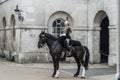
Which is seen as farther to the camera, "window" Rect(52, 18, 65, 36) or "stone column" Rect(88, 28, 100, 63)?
"window" Rect(52, 18, 65, 36)

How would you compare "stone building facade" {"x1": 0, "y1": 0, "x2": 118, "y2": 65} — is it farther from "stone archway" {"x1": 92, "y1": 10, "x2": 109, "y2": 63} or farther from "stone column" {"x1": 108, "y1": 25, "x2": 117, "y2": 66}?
"stone column" {"x1": 108, "y1": 25, "x2": 117, "y2": 66}

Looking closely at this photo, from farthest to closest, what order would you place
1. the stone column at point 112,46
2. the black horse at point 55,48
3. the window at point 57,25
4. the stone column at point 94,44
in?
the window at point 57,25 → the stone column at point 94,44 → the stone column at point 112,46 → the black horse at point 55,48

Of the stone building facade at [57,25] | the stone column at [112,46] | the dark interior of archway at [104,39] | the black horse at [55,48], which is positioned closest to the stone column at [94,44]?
the stone building facade at [57,25]

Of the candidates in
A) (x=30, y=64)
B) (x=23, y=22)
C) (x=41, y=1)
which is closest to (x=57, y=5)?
(x=41, y=1)

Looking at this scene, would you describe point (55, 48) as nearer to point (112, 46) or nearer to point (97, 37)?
point (112, 46)

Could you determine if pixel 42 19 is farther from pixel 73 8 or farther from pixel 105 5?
pixel 105 5

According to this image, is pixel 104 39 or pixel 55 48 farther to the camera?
pixel 104 39

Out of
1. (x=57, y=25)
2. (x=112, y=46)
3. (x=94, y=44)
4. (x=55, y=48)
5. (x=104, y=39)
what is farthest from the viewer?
(x=104, y=39)

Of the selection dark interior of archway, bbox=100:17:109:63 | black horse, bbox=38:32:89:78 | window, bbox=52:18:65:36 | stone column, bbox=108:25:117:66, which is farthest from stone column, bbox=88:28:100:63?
black horse, bbox=38:32:89:78

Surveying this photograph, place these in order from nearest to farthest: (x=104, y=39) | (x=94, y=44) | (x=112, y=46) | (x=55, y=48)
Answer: (x=55, y=48) → (x=112, y=46) → (x=94, y=44) → (x=104, y=39)

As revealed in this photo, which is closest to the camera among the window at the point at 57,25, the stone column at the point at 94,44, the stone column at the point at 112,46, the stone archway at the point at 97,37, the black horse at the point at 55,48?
the black horse at the point at 55,48

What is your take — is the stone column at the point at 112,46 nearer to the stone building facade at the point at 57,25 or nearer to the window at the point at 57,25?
the stone building facade at the point at 57,25

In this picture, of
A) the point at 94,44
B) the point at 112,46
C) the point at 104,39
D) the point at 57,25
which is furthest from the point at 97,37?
the point at 57,25

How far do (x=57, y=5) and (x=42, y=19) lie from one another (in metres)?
1.33
